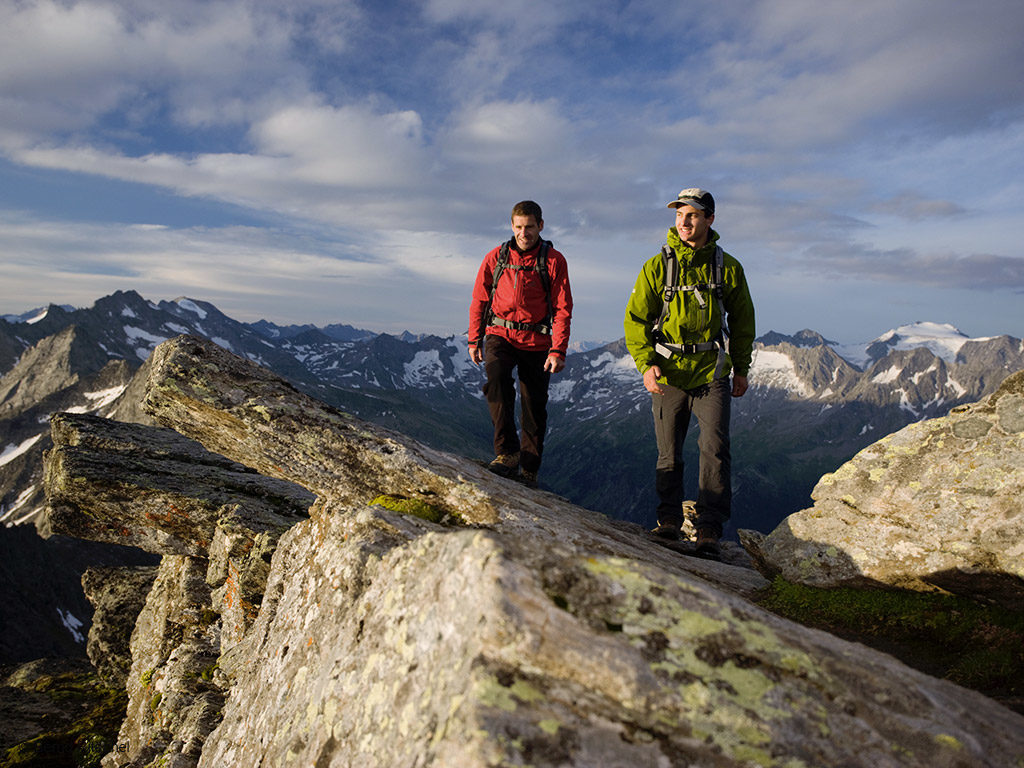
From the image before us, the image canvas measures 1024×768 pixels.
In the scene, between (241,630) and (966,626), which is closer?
(966,626)

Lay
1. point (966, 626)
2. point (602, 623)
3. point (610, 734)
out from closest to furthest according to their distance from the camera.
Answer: point (610, 734), point (602, 623), point (966, 626)

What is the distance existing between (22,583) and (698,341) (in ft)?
545

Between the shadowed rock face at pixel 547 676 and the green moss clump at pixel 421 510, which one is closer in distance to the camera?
the shadowed rock face at pixel 547 676

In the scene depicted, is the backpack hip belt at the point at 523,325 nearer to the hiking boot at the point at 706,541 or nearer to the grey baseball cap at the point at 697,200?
the grey baseball cap at the point at 697,200

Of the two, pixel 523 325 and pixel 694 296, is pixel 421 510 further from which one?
pixel 694 296

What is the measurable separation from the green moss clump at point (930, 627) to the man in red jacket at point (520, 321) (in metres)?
6.58

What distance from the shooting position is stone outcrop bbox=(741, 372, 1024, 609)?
7848mm

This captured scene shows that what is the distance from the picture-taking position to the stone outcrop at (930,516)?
309 inches

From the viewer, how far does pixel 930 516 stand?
862cm

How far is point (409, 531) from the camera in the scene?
26.2 ft

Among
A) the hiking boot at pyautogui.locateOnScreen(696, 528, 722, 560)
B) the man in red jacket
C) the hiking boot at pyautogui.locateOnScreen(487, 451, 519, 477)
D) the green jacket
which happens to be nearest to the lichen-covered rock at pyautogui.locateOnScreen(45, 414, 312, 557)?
the hiking boot at pyautogui.locateOnScreen(487, 451, 519, 477)

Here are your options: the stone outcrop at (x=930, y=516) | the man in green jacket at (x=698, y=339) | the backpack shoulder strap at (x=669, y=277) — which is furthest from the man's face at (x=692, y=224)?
the stone outcrop at (x=930, y=516)

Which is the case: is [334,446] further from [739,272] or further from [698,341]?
[739,272]

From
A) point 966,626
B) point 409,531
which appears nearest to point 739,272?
point 966,626
